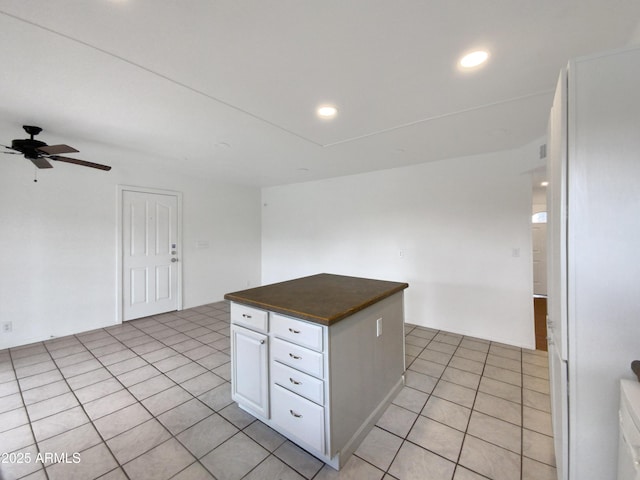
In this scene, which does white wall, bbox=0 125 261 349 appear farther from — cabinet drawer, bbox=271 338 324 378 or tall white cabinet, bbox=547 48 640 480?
tall white cabinet, bbox=547 48 640 480

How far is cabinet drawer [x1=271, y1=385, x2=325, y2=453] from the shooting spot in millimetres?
1569

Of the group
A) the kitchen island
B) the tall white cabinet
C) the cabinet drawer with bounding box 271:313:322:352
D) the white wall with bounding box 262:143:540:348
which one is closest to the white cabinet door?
the kitchen island

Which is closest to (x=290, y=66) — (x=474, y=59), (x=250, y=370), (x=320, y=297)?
(x=474, y=59)

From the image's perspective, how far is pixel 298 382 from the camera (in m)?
1.66

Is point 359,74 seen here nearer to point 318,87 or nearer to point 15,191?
point 318,87

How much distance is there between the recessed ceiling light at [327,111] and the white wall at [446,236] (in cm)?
210

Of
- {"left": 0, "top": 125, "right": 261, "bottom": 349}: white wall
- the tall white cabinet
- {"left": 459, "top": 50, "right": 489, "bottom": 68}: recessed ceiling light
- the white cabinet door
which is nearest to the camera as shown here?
the tall white cabinet

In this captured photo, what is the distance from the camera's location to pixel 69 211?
3.56 meters

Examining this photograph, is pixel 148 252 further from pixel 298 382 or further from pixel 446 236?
pixel 446 236

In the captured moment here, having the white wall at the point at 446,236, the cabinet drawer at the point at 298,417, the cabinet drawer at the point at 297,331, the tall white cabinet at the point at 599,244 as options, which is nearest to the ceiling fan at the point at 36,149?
the cabinet drawer at the point at 297,331

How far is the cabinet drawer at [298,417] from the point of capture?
1569 mm

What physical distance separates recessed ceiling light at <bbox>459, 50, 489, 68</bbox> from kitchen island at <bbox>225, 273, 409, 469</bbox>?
1.60 m

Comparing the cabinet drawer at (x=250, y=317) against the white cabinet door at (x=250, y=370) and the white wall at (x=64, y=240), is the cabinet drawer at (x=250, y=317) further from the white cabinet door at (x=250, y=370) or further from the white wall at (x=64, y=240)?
the white wall at (x=64, y=240)

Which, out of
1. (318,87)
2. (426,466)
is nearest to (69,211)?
(318,87)
